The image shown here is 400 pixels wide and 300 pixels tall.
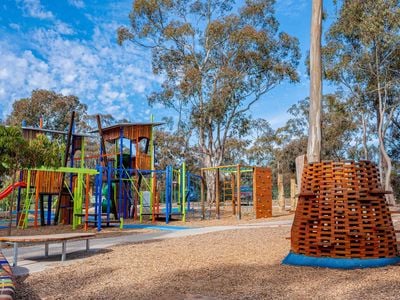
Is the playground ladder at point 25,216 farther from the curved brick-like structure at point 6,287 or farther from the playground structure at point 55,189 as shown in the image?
the curved brick-like structure at point 6,287

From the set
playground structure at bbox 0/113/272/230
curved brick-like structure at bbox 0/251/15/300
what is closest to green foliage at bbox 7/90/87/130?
playground structure at bbox 0/113/272/230

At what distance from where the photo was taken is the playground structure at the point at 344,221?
6.43 metres

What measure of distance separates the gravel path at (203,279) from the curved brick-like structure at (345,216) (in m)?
0.37

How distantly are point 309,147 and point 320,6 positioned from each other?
2.60m

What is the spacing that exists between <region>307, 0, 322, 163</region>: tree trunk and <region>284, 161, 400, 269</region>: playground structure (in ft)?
2.58

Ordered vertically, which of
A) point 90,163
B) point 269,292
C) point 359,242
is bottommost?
point 269,292

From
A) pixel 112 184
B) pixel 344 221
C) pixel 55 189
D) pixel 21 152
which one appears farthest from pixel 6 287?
pixel 112 184

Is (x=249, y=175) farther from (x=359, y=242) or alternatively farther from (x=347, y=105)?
(x=359, y=242)

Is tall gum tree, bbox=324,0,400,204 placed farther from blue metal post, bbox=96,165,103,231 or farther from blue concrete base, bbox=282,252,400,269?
blue concrete base, bbox=282,252,400,269

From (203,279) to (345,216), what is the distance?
87.6 inches

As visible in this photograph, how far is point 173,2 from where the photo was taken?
3328cm

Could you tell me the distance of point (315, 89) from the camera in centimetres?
803

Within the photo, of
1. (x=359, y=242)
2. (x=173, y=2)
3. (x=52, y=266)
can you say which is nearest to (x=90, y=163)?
(x=173, y=2)

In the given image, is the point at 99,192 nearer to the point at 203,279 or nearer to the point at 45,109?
the point at 203,279
